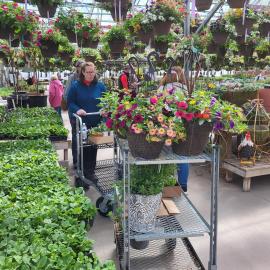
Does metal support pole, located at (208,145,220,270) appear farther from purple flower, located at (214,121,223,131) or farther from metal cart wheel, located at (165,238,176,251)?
metal cart wheel, located at (165,238,176,251)

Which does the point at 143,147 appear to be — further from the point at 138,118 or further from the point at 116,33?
the point at 116,33

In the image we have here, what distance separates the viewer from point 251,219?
3.42m

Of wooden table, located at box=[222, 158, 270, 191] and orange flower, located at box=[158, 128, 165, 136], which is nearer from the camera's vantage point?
orange flower, located at box=[158, 128, 165, 136]

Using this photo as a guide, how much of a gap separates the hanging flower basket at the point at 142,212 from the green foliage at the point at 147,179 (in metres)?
0.04

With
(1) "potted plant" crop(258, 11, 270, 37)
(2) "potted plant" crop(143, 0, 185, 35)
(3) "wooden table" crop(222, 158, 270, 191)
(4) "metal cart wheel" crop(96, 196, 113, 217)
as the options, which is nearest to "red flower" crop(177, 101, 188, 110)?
(4) "metal cart wheel" crop(96, 196, 113, 217)

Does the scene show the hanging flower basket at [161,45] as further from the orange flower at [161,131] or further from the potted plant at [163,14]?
the orange flower at [161,131]

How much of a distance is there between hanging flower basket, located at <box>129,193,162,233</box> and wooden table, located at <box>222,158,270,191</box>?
7.13 feet

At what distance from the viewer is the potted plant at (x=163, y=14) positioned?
4.55 m

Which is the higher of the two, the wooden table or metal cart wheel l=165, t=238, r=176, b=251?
the wooden table

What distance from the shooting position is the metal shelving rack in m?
2.13

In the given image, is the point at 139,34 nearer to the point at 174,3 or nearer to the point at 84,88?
the point at 174,3

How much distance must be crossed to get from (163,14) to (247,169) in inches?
87.4

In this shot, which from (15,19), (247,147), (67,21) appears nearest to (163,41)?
(67,21)

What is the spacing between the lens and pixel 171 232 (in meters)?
2.21
